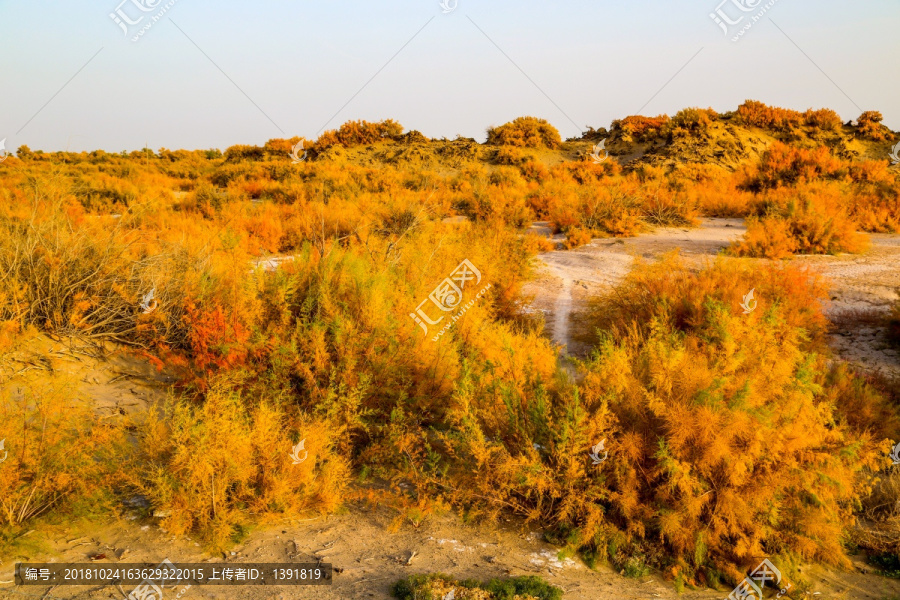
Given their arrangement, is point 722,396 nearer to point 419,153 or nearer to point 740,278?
point 740,278

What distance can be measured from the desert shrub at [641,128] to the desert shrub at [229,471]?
23465 millimetres

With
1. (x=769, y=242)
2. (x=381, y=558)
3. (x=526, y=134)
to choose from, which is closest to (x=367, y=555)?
(x=381, y=558)

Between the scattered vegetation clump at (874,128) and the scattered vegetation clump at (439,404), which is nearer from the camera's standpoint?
the scattered vegetation clump at (439,404)

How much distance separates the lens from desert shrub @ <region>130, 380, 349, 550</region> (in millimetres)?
3635

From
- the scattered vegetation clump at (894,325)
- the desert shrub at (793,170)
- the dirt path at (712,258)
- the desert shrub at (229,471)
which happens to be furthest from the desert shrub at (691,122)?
the desert shrub at (229,471)

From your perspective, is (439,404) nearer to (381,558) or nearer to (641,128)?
(381,558)

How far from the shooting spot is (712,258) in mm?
9844

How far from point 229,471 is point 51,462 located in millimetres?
1086

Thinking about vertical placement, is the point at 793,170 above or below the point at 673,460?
above

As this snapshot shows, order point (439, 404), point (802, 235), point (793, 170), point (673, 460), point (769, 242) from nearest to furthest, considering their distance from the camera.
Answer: point (673, 460), point (439, 404), point (769, 242), point (802, 235), point (793, 170)

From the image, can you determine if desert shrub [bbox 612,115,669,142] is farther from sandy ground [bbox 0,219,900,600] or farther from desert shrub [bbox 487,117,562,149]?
sandy ground [bbox 0,219,900,600]

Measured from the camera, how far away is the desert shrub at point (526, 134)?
86.0 feet

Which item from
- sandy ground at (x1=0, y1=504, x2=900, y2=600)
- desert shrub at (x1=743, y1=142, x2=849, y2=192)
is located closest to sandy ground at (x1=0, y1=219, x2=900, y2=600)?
sandy ground at (x1=0, y1=504, x2=900, y2=600)

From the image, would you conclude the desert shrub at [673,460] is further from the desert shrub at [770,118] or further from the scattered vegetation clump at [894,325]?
the desert shrub at [770,118]
